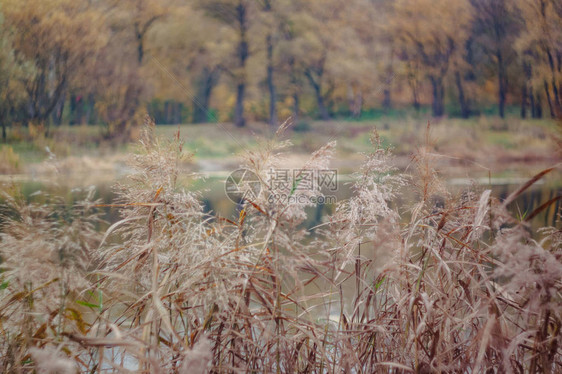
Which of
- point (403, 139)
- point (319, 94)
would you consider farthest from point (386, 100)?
point (319, 94)

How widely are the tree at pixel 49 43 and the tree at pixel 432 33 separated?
124cm

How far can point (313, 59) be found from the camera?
68.3 inches

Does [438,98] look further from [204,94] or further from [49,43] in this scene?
[49,43]

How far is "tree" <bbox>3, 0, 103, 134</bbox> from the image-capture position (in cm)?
159

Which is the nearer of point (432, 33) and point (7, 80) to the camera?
point (7, 80)

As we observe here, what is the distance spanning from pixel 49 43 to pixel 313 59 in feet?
3.37

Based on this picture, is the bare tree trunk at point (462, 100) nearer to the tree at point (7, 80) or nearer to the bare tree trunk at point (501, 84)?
the bare tree trunk at point (501, 84)

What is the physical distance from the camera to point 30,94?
164cm

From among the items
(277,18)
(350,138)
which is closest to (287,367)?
(350,138)

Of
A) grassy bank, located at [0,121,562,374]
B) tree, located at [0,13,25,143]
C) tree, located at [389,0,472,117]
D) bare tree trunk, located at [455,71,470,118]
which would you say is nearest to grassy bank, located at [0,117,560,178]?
bare tree trunk, located at [455,71,470,118]

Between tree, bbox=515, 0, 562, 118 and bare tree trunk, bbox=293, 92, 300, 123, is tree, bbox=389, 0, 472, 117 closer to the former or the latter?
tree, bbox=515, 0, 562, 118

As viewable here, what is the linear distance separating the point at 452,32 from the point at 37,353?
189 centimetres

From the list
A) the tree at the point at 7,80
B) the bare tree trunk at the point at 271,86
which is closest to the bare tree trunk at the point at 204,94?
the bare tree trunk at the point at 271,86

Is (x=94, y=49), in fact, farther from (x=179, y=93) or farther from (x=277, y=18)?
(x=277, y=18)
